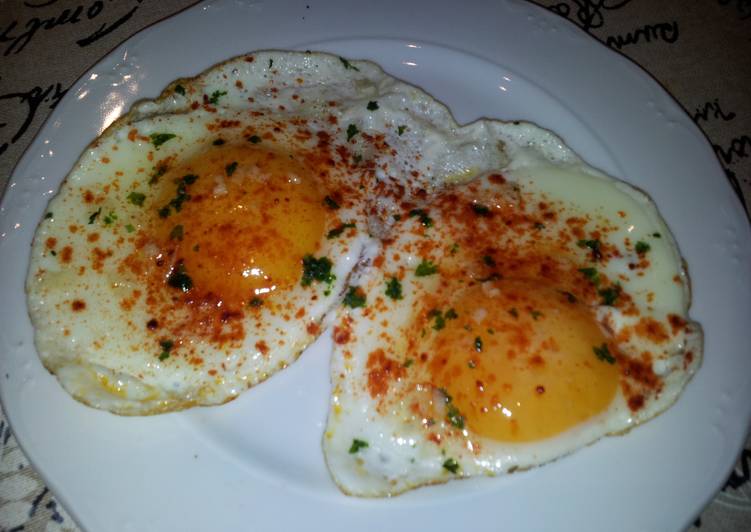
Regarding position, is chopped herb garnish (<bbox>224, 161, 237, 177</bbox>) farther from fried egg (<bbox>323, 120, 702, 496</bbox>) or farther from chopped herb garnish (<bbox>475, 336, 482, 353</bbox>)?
chopped herb garnish (<bbox>475, 336, 482, 353</bbox>)

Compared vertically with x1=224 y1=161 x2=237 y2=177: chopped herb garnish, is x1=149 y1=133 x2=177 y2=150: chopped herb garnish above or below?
above

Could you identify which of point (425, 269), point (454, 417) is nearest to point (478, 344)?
point (454, 417)

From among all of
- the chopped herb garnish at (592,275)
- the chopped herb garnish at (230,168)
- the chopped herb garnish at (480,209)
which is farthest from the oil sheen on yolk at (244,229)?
the chopped herb garnish at (592,275)

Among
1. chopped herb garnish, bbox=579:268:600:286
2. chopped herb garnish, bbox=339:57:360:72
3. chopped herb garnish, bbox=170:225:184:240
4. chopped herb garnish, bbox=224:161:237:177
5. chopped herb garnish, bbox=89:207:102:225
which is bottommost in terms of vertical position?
chopped herb garnish, bbox=579:268:600:286

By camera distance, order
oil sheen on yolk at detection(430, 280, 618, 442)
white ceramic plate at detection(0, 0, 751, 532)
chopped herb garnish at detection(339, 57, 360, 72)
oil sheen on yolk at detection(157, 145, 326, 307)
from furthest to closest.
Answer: chopped herb garnish at detection(339, 57, 360, 72)
oil sheen on yolk at detection(157, 145, 326, 307)
white ceramic plate at detection(0, 0, 751, 532)
oil sheen on yolk at detection(430, 280, 618, 442)

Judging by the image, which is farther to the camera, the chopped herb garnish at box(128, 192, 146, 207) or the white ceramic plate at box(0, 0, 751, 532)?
the chopped herb garnish at box(128, 192, 146, 207)

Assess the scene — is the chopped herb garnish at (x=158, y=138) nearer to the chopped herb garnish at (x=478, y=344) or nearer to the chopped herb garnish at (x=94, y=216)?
the chopped herb garnish at (x=94, y=216)

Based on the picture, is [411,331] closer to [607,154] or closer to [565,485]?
[565,485]

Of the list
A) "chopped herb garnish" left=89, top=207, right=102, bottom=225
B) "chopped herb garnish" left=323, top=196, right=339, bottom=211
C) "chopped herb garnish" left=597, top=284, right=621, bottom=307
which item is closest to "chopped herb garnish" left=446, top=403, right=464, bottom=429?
"chopped herb garnish" left=597, top=284, right=621, bottom=307
